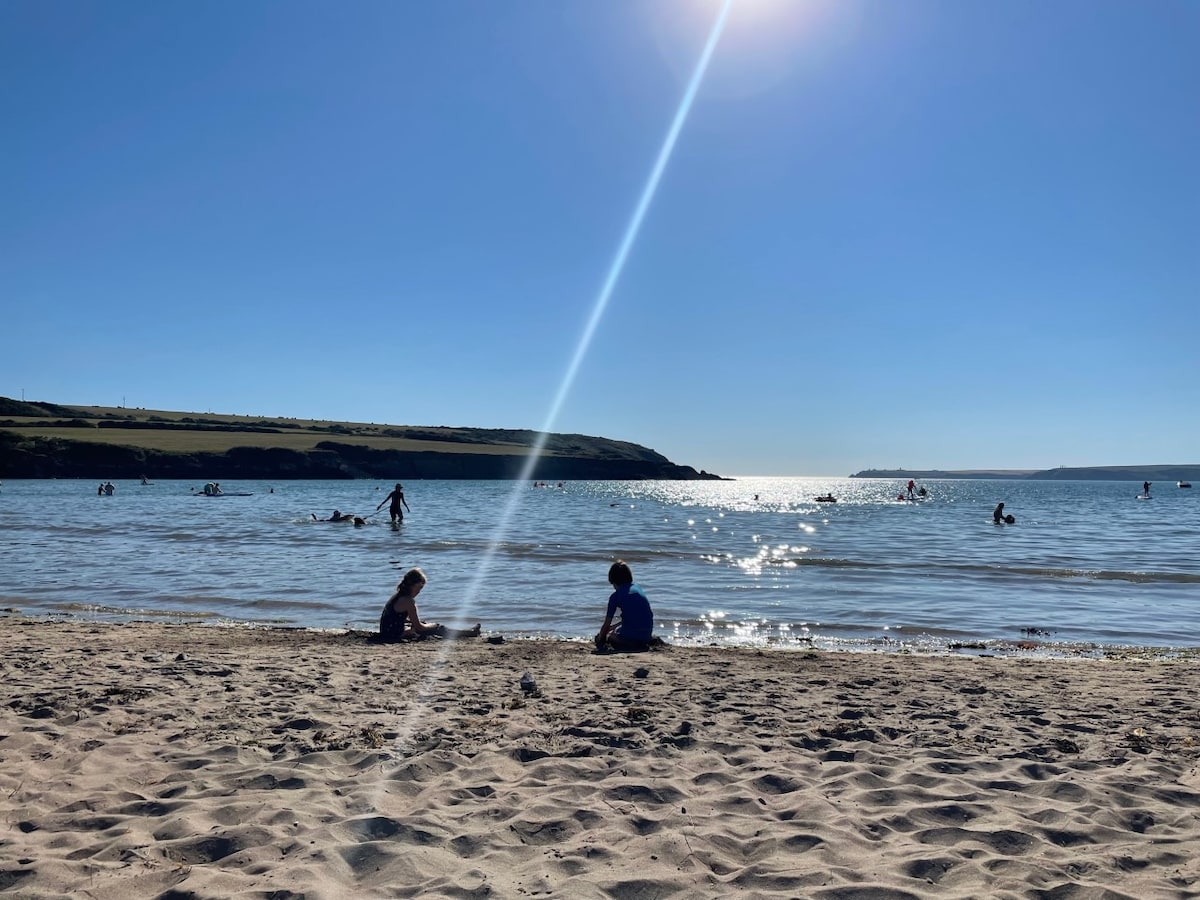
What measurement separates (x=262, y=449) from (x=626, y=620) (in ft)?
360

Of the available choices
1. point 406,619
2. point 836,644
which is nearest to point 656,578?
point 836,644

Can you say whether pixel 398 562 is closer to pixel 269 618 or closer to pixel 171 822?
pixel 269 618

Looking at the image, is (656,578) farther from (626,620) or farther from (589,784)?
Result: (589,784)

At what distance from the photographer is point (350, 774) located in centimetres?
551

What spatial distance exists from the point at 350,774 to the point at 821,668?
6060mm

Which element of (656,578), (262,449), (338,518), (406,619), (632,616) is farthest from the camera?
(262,449)

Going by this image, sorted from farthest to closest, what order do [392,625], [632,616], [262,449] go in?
[262,449], [392,625], [632,616]

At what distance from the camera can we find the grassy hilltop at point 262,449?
96.9 meters

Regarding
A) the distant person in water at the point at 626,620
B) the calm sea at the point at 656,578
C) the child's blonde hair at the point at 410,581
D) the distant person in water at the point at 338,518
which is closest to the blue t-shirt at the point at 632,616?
the distant person in water at the point at 626,620

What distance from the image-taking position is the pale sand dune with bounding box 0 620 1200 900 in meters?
4.09

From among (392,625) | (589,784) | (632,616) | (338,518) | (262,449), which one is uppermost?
(262,449)

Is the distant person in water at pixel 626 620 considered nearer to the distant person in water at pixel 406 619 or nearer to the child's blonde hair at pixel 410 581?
the distant person in water at pixel 406 619

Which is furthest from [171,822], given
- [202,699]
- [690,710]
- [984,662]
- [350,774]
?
[984,662]

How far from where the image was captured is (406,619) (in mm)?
11664
